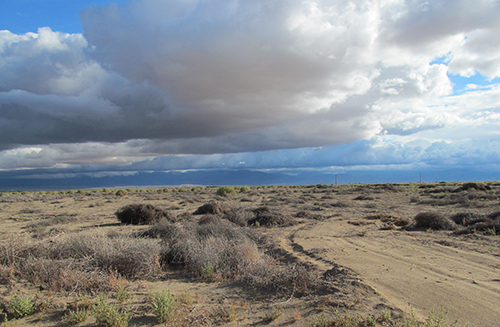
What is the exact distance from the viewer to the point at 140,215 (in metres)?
18.3

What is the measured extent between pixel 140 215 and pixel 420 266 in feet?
50.0

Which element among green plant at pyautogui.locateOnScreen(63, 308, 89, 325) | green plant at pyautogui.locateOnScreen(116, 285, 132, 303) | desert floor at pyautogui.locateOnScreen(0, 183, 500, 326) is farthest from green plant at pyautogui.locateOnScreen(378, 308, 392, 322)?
green plant at pyautogui.locateOnScreen(63, 308, 89, 325)

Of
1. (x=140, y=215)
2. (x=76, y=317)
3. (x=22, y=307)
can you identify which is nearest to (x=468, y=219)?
(x=76, y=317)

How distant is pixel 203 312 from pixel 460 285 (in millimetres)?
5559

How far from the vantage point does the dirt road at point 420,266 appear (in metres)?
5.57

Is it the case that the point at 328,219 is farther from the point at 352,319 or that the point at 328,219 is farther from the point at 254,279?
the point at 352,319

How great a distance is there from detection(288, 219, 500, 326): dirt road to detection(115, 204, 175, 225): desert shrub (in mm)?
9161

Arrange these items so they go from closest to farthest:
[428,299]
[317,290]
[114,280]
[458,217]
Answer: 1. [428,299]
2. [317,290]
3. [114,280]
4. [458,217]

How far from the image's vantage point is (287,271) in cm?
674

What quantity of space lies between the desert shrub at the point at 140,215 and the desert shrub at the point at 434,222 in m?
13.7

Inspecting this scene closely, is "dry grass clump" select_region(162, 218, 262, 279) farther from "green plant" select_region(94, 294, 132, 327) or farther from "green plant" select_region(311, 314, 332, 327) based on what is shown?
"green plant" select_region(311, 314, 332, 327)

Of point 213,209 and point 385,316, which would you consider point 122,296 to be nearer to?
point 385,316

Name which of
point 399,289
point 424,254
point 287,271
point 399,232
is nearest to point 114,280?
point 287,271

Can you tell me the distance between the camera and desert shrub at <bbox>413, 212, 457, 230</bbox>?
531 inches
